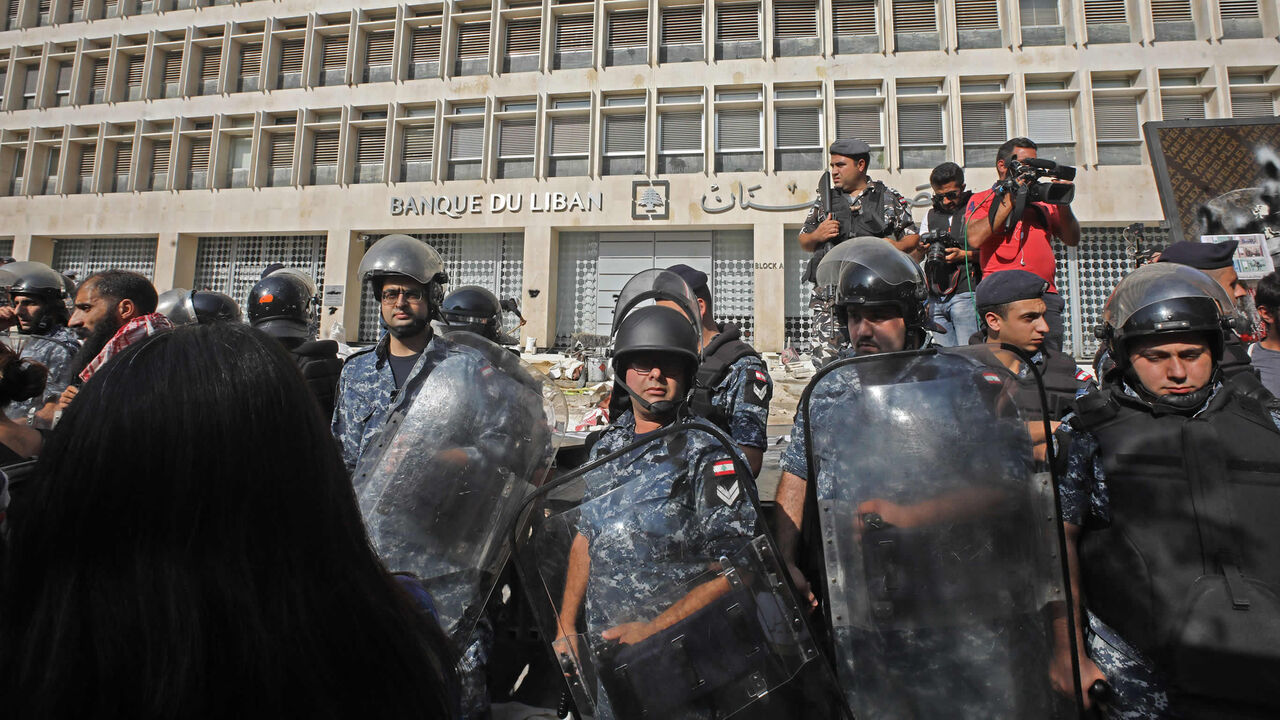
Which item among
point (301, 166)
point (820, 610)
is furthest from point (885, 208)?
point (301, 166)

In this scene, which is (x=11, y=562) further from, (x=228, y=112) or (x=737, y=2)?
(x=228, y=112)

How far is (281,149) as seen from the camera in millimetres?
18422

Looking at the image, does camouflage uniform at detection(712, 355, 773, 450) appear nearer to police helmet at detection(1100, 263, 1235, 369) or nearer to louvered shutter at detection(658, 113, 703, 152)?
police helmet at detection(1100, 263, 1235, 369)

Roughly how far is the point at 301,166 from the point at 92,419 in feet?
66.6

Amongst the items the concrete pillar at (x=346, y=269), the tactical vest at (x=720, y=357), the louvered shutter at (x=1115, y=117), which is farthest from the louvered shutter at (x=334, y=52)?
the louvered shutter at (x=1115, y=117)

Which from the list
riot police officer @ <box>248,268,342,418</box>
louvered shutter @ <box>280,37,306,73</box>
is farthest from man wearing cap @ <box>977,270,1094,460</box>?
louvered shutter @ <box>280,37,306,73</box>

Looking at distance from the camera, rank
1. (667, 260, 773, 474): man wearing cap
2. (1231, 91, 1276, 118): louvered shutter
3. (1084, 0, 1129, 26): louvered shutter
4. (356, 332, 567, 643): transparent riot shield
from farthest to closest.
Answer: (1084, 0, 1129, 26): louvered shutter, (1231, 91, 1276, 118): louvered shutter, (667, 260, 773, 474): man wearing cap, (356, 332, 567, 643): transparent riot shield

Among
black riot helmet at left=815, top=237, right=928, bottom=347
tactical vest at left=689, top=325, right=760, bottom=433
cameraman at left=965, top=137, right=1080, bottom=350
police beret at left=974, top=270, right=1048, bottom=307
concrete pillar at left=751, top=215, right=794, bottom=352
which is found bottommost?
tactical vest at left=689, top=325, right=760, bottom=433

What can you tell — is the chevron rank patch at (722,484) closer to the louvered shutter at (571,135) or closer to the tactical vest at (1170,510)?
the tactical vest at (1170,510)

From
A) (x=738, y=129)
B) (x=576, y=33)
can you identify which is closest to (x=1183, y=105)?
(x=738, y=129)

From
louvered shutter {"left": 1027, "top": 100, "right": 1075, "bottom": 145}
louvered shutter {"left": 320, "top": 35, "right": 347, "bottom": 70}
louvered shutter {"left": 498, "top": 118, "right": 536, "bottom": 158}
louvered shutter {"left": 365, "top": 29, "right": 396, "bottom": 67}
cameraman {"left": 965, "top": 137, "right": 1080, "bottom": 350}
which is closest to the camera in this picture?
cameraman {"left": 965, "top": 137, "right": 1080, "bottom": 350}

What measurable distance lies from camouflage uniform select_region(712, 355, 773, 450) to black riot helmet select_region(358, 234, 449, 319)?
1449 mm

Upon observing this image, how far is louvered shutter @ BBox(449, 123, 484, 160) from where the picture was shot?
A: 17609 mm

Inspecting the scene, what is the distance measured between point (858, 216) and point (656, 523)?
9.55 ft
